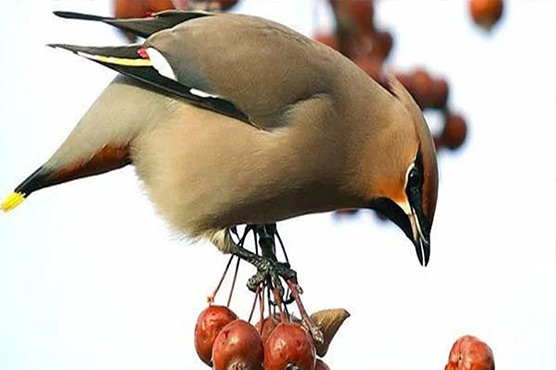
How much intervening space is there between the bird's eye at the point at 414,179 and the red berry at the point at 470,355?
1.18 feet

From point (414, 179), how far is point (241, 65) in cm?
45

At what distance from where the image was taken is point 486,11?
301cm

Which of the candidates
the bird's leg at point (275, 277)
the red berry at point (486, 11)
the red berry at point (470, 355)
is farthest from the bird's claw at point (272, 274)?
the red berry at point (486, 11)

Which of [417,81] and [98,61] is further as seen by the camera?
[417,81]

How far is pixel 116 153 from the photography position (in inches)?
115

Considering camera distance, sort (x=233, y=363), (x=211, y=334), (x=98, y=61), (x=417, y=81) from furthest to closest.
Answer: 1. (x=417, y=81)
2. (x=98, y=61)
3. (x=211, y=334)
4. (x=233, y=363)

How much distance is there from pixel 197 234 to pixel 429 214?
532mm

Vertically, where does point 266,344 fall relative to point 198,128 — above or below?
below

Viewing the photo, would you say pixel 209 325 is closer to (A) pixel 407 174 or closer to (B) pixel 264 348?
(B) pixel 264 348

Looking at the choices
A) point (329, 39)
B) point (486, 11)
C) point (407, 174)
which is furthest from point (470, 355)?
point (329, 39)

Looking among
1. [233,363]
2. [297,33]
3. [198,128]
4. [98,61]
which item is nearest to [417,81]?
[297,33]

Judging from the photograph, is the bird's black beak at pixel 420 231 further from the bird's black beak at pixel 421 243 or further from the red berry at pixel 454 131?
the red berry at pixel 454 131

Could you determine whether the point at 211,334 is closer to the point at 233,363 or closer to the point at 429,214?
the point at 233,363

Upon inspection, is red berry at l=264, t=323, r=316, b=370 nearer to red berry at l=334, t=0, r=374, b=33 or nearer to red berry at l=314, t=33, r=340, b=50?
red berry at l=334, t=0, r=374, b=33
